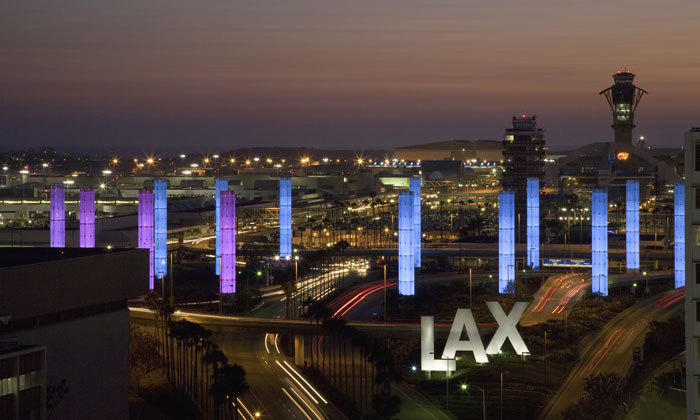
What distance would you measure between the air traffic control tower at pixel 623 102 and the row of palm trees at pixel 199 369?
348 ft

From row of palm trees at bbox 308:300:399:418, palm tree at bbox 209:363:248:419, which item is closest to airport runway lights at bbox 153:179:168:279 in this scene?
row of palm trees at bbox 308:300:399:418

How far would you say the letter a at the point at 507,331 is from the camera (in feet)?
133

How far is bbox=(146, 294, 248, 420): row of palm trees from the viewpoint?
32.6 meters

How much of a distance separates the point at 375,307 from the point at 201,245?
26.8m

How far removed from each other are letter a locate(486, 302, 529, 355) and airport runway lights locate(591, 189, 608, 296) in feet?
51.3

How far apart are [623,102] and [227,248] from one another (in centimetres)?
10150

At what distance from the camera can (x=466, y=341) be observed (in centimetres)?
3997

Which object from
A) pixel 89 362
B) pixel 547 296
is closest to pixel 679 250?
pixel 547 296

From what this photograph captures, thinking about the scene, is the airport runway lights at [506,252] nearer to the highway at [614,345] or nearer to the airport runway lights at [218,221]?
the highway at [614,345]

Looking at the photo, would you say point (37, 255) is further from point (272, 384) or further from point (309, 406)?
point (309, 406)

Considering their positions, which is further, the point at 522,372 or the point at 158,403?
the point at 522,372

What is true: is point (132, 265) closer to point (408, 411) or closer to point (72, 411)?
point (72, 411)

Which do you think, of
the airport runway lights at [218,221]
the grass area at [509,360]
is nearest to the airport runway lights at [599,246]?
the grass area at [509,360]

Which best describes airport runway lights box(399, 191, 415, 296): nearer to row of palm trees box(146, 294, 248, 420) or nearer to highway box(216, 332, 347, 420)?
highway box(216, 332, 347, 420)
